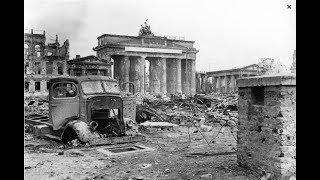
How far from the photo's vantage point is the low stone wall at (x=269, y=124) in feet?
20.0

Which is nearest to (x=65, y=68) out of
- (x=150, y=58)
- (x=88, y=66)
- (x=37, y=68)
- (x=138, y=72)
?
(x=88, y=66)

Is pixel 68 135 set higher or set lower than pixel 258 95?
lower

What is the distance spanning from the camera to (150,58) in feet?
170

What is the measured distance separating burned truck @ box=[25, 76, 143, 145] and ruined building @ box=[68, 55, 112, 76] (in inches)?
1359

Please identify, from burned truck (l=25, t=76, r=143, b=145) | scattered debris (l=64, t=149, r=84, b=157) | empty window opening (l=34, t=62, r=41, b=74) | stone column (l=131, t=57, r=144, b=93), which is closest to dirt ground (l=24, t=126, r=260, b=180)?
scattered debris (l=64, t=149, r=84, b=157)

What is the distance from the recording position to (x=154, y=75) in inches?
2041

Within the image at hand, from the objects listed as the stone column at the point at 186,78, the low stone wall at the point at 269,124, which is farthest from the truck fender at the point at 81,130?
the stone column at the point at 186,78

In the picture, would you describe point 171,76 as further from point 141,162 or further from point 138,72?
point 141,162

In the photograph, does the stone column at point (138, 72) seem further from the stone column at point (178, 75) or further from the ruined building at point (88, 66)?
the stone column at point (178, 75)

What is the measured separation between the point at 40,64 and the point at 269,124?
140ft

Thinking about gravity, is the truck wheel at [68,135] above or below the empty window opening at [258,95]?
below

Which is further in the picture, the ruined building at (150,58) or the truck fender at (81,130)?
the ruined building at (150,58)
